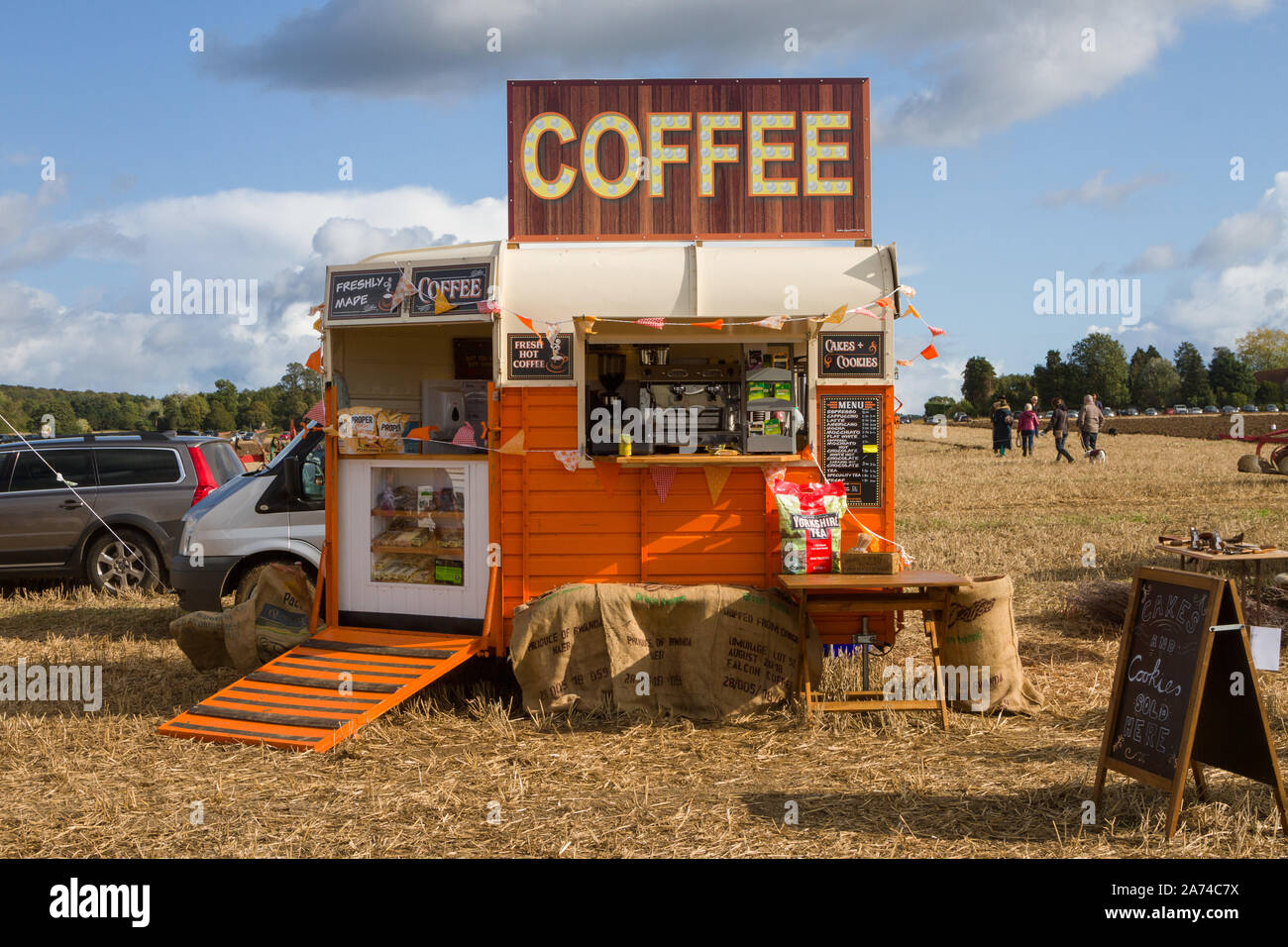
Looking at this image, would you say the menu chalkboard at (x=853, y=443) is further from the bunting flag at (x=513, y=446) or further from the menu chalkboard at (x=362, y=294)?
the menu chalkboard at (x=362, y=294)

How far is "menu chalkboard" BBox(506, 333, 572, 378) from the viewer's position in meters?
7.17

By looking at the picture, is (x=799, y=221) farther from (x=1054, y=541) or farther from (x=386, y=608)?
(x=1054, y=541)

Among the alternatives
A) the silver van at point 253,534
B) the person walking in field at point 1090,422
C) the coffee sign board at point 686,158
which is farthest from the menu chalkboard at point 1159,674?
the person walking in field at point 1090,422

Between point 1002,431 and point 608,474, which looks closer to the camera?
point 608,474

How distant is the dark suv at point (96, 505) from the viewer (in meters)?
11.5

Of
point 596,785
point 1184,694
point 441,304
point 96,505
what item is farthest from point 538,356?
point 96,505

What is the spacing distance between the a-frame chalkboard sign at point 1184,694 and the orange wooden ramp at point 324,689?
3.91 m

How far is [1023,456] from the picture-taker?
2872cm

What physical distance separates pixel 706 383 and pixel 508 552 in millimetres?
1777

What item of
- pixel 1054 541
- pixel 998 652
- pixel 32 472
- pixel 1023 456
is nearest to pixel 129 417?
pixel 1023 456

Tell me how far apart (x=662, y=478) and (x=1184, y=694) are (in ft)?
11.0

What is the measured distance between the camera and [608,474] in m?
7.18

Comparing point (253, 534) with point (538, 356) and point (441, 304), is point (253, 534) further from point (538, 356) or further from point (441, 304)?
point (538, 356)

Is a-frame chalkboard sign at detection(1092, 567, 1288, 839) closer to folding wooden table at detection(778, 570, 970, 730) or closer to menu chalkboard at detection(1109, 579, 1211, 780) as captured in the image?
menu chalkboard at detection(1109, 579, 1211, 780)
